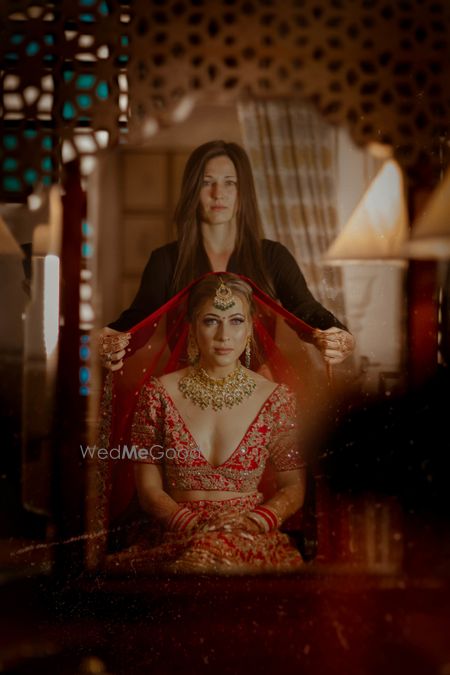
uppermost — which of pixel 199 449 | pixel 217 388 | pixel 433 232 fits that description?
pixel 433 232

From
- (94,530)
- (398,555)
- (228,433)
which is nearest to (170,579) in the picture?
(94,530)

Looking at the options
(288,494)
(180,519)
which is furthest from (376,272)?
(180,519)

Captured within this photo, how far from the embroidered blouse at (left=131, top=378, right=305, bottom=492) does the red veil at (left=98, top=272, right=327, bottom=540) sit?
22 mm

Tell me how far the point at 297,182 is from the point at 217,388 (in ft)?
1.26

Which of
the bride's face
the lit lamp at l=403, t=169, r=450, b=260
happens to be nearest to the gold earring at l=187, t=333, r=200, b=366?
the bride's face

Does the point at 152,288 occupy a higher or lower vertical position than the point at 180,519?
higher

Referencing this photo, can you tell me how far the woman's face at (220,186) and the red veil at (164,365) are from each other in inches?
5.4

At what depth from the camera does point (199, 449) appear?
40.7 inches

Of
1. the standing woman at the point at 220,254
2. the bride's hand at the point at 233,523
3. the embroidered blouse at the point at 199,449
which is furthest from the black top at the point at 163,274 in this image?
the bride's hand at the point at 233,523

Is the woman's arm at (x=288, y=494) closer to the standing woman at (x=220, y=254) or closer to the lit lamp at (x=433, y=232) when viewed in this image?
the standing woman at (x=220, y=254)

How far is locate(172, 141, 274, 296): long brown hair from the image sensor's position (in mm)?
1057

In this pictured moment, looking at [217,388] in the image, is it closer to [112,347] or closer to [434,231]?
[112,347]

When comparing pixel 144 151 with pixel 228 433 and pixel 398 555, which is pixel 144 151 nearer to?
pixel 228 433

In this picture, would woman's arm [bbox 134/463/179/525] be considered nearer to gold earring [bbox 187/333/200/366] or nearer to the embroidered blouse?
the embroidered blouse
